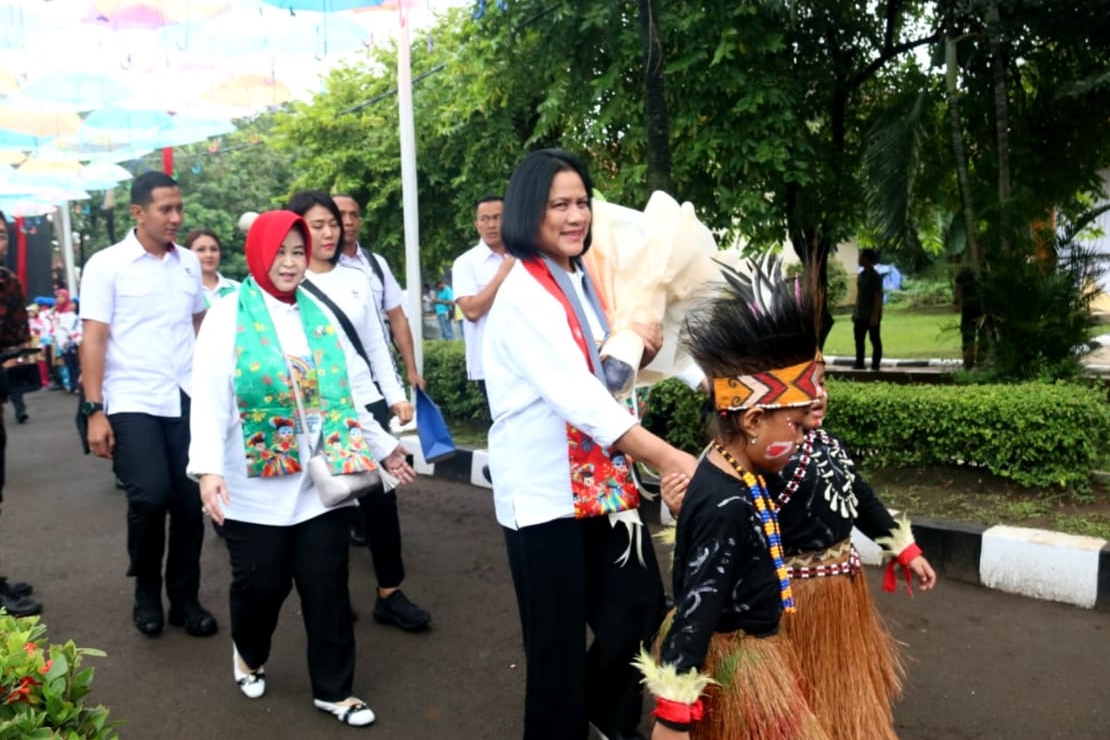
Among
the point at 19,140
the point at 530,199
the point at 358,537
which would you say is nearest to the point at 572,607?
the point at 530,199

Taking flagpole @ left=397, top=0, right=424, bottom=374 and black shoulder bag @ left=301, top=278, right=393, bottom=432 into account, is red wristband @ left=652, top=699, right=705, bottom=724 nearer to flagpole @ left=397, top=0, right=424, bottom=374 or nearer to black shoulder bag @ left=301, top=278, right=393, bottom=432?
black shoulder bag @ left=301, top=278, right=393, bottom=432

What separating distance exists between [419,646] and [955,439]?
10.3 ft

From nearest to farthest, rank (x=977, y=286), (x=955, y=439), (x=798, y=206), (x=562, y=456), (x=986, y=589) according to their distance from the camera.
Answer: (x=562, y=456) → (x=986, y=589) → (x=955, y=439) → (x=977, y=286) → (x=798, y=206)

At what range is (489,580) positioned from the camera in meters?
5.18

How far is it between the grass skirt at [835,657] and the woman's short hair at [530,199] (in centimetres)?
113

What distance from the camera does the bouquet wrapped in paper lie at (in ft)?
9.32

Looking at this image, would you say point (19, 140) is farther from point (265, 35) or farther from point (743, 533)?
point (743, 533)

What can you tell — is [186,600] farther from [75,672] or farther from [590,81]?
[590,81]

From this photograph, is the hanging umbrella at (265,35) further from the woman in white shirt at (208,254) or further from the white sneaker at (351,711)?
the white sneaker at (351,711)

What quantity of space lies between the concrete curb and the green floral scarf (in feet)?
9.24

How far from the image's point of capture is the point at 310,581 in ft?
11.6

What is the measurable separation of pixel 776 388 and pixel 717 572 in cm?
42

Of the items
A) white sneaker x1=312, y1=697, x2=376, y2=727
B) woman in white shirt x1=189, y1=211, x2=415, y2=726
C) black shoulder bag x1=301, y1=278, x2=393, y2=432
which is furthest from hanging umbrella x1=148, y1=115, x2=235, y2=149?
white sneaker x1=312, y1=697, x2=376, y2=727

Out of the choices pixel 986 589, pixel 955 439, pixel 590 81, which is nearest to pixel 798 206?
pixel 590 81
